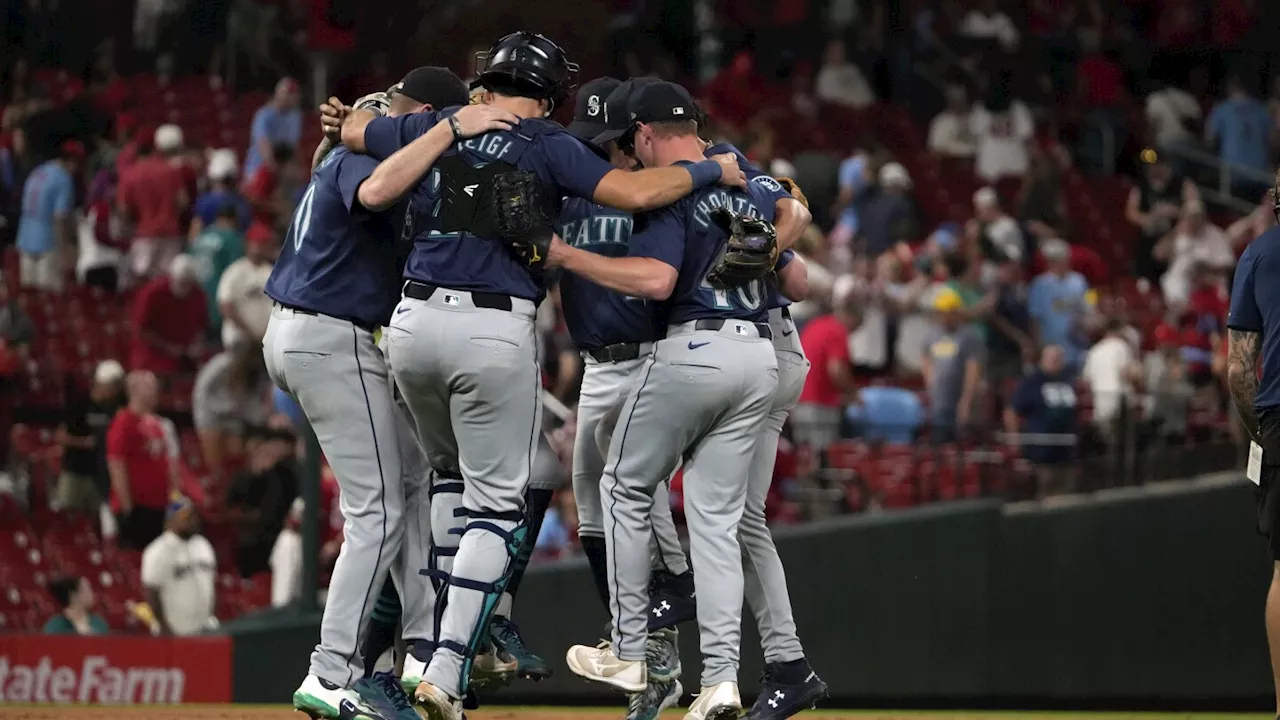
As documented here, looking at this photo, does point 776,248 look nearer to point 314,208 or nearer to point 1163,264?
point 314,208

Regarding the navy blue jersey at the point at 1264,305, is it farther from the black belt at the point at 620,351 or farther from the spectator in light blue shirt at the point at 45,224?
the spectator in light blue shirt at the point at 45,224

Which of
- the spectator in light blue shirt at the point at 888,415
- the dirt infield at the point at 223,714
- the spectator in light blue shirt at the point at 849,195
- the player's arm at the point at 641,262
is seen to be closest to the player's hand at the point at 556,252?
the player's arm at the point at 641,262

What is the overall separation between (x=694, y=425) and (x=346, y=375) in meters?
1.08

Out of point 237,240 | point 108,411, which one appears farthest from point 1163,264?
point 108,411

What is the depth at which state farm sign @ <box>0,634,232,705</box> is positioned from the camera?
9.03 m

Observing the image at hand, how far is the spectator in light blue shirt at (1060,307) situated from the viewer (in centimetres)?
1256

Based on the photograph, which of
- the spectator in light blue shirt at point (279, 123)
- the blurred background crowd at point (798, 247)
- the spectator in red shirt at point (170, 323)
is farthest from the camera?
the spectator in light blue shirt at point (279, 123)

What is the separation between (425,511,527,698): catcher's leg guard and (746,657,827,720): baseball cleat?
3.38 feet

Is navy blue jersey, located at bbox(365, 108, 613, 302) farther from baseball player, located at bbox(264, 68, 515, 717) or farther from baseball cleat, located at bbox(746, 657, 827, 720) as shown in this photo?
baseball cleat, located at bbox(746, 657, 827, 720)

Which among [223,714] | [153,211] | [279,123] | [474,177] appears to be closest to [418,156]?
[474,177]

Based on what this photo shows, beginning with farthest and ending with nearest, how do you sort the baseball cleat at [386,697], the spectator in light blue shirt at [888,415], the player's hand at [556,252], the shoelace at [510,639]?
1. the spectator in light blue shirt at [888,415]
2. the shoelace at [510,639]
3. the baseball cleat at [386,697]
4. the player's hand at [556,252]

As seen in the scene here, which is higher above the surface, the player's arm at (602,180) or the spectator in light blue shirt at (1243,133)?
the spectator in light blue shirt at (1243,133)

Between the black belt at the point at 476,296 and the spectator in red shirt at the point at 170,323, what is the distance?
19.2 feet

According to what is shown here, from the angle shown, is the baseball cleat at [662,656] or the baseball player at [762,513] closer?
the baseball player at [762,513]
